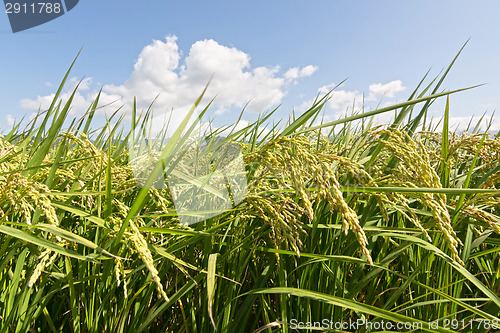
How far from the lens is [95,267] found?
105 centimetres

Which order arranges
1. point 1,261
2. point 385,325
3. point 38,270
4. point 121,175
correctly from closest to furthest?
point 38,270, point 1,261, point 385,325, point 121,175

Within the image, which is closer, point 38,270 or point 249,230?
point 38,270

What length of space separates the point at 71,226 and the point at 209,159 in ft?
2.20

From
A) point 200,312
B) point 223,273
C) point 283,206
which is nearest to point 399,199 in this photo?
point 283,206

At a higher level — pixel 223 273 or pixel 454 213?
pixel 454 213

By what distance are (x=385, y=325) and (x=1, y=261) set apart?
1.35 meters

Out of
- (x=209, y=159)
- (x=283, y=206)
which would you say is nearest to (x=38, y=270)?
(x=283, y=206)

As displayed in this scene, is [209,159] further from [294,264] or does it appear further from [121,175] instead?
[294,264]

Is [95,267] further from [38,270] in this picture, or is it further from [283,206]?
[283,206]

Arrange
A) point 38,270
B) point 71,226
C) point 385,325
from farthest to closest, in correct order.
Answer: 1. point 71,226
2. point 385,325
3. point 38,270

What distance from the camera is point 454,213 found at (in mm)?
1096

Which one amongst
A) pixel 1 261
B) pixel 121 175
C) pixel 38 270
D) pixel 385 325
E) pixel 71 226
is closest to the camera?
pixel 38 270

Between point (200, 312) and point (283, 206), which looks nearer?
point (283, 206)

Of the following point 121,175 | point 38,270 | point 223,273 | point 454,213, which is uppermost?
point 121,175
